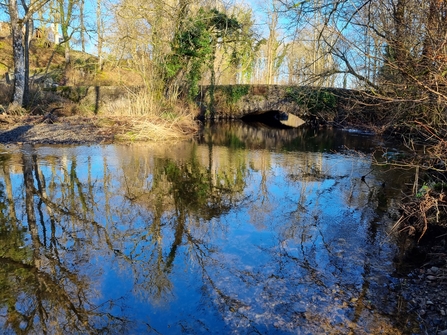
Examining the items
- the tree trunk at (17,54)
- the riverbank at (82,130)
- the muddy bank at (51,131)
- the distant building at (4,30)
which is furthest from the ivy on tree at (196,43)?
the distant building at (4,30)

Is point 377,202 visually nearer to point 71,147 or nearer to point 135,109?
point 71,147

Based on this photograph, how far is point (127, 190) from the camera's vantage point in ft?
20.2

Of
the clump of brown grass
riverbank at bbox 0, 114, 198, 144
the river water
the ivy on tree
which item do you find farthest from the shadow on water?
the ivy on tree

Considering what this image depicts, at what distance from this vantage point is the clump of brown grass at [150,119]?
12.2 meters

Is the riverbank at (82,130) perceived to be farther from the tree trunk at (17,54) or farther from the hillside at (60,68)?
the hillside at (60,68)

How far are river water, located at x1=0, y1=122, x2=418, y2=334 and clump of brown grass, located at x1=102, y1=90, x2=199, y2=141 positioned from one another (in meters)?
4.46

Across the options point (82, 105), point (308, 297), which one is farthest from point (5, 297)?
point (82, 105)

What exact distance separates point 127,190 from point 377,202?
4460 mm

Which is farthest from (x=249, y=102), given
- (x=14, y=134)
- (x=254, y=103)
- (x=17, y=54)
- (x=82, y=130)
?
(x=14, y=134)

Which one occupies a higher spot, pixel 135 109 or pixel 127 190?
pixel 135 109

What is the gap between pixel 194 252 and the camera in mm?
4051

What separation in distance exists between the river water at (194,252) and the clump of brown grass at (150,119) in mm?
4459

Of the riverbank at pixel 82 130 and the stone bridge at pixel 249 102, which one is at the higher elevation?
the stone bridge at pixel 249 102

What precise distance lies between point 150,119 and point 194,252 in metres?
9.74
